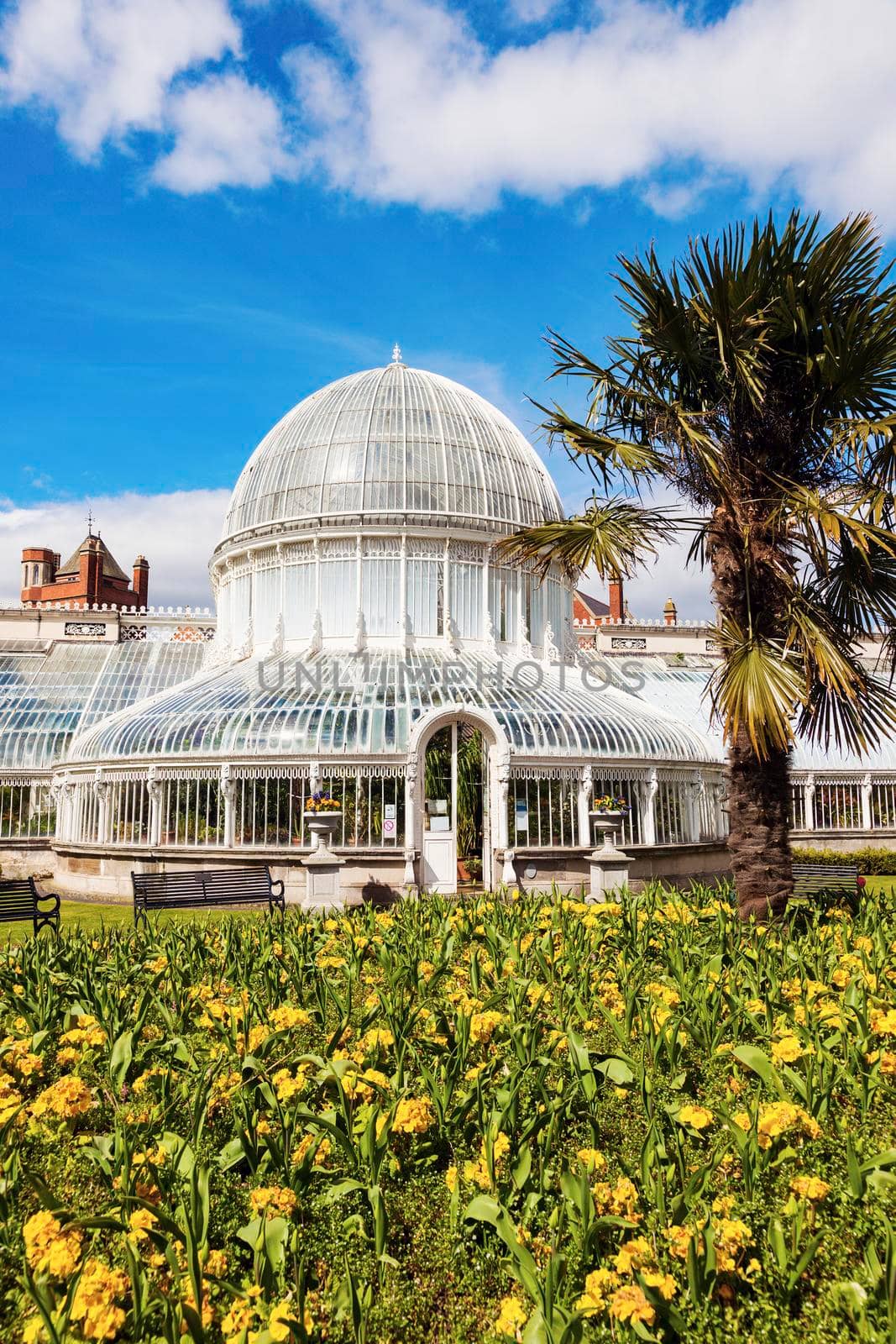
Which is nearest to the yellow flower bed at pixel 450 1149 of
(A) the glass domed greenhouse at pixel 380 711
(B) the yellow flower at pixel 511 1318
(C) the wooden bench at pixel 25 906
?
(B) the yellow flower at pixel 511 1318

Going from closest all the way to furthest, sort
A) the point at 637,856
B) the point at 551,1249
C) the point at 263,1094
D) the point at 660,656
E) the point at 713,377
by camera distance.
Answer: the point at 551,1249, the point at 263,1094, the point at 713,377, the point at 637,856, the point at 660,656

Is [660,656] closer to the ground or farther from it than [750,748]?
farther from it

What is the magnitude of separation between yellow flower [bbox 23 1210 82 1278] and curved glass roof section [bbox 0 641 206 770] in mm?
23110

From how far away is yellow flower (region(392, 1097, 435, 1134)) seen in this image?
5137 millimetres

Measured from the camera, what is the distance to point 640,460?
10773mm

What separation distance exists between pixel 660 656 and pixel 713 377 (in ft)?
77.3

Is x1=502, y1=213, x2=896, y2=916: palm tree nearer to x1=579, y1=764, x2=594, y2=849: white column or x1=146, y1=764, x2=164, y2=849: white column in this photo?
x1=579, y1=764, x2=594, y2=849: white column

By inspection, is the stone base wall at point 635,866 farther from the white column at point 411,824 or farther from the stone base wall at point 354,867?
the white column at point 411,824

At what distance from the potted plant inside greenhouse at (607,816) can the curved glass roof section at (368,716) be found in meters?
1.29

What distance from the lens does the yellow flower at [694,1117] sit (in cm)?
513

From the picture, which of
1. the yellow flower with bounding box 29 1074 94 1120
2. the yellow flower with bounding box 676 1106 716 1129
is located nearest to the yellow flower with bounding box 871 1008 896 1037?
the yellow flower with bounding box 676 1106 716 1129

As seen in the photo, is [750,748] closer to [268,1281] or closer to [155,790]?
[268,1281]

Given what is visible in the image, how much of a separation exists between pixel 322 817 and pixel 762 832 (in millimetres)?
8933

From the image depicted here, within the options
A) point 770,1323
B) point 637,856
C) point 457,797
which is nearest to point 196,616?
point 457,797
